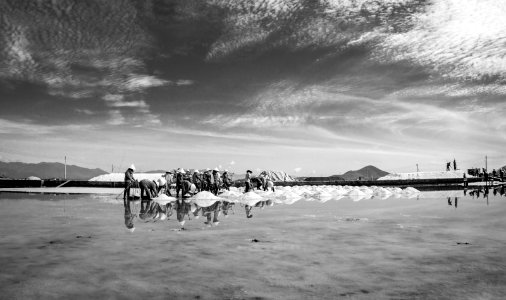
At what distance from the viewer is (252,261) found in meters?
5.68

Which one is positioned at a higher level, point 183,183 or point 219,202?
point 183,183

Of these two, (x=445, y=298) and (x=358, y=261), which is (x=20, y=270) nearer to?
(x=358, y=261)

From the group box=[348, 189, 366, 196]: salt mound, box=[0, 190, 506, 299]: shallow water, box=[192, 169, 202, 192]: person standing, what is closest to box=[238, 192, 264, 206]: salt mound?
box=[192, 169, 202, 192]: person standing

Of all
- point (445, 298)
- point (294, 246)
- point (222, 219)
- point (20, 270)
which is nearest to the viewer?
point (445, 298)

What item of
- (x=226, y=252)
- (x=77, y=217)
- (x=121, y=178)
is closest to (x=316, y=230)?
(x=226, y=252)

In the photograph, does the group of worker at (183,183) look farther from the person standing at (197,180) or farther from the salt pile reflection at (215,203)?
the salt pile reflection at (215,203)

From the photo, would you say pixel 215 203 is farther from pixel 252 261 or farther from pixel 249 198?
pixel 252 261

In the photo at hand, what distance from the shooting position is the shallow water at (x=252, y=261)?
4227mm

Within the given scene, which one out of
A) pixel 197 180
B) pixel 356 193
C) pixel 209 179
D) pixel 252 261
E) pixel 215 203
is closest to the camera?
pixel 252 261

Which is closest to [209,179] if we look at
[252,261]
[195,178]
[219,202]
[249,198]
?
[195,178]

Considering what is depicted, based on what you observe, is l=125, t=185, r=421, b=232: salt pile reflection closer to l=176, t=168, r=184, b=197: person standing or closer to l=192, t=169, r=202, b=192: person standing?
l=176, t=168, r=184, b=197: person standing

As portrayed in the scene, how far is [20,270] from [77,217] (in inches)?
279

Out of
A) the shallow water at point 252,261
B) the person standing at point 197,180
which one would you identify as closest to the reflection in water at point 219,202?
the shallow water at point 252,261

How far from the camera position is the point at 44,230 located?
8.86m
